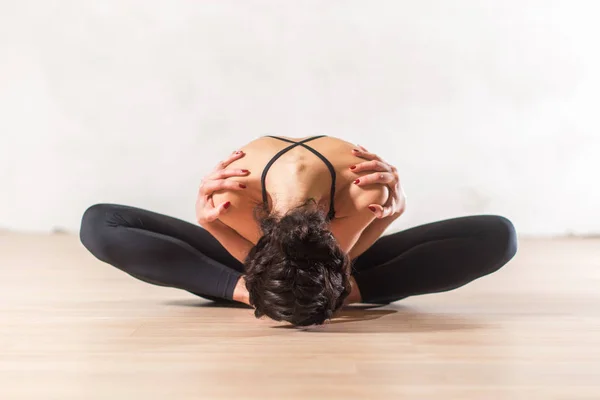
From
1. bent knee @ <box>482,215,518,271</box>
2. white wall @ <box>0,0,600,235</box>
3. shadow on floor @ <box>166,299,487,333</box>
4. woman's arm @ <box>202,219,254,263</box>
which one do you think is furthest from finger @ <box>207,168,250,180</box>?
white wall @ <box>0,0,600,235</box>

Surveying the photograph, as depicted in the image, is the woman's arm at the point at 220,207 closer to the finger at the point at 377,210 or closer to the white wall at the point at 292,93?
the finger at the point at 377,210

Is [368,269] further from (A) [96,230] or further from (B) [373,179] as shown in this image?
(A) [96,230]

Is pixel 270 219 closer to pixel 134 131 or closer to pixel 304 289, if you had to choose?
pixel 304 289

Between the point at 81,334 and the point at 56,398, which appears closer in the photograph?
the point at 56,398

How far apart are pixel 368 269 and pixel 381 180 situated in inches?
17.4

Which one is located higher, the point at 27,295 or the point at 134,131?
the point at 134,131

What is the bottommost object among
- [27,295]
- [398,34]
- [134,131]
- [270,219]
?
[27,295]

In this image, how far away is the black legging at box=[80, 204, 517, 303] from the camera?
2365 mm

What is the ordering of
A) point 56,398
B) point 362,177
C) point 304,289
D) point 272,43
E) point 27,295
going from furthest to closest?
point 272,43
point 27,295
point 362,177
point 304,289
point 56,398

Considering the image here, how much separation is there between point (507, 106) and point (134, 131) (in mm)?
2522

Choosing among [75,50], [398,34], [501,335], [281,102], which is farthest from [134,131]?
[501,335]

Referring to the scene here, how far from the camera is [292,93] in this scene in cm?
535

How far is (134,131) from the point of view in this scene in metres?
5.39

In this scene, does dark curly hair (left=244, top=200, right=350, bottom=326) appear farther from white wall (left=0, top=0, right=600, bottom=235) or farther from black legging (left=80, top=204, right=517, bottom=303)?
white wall (left=0, top=0, right=600, bottom=235)
